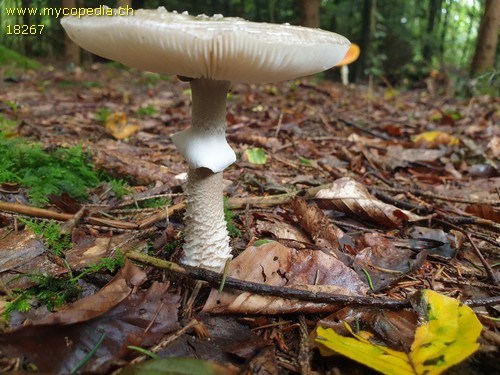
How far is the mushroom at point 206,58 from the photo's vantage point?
115 centimetres

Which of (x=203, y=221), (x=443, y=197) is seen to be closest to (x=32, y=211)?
(x=203, y=221)

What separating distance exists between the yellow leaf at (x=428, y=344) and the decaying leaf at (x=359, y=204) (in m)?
0.96

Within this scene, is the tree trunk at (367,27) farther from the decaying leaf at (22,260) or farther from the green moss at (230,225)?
the decaying leaf at (22,260)

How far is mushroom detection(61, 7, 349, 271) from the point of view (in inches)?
45.4

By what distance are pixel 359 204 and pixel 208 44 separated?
5.00ft

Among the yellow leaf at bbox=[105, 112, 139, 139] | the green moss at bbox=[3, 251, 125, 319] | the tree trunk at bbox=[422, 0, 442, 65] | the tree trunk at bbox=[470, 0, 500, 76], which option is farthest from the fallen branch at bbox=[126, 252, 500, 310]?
the tree trunk at bbox=[422, 0, 442, 65]

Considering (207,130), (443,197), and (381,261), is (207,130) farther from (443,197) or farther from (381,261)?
(443,197)

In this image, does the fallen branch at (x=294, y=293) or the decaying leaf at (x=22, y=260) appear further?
the decaying leaf at (x=22, y=260)

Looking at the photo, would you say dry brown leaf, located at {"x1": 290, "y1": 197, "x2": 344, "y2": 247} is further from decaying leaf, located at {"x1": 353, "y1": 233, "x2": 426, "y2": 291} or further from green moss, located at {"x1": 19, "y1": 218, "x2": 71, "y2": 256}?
green moss, located at {"x1": 19, "y1": 218, "x2": 71, "y2": 256}

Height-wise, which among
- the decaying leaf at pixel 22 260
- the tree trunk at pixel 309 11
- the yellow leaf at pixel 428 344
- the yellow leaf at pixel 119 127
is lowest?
the decaying leaf at pixel 22 260

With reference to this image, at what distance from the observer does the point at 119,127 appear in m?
4.10

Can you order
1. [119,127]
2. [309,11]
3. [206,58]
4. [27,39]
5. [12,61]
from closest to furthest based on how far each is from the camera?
[206,58]
[119,127]
[12,61]
[309,11]
[27,39]

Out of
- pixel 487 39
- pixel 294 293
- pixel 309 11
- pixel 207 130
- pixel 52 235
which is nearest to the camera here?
pixel 294 293

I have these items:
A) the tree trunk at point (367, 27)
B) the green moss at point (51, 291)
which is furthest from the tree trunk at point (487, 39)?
the green moss at point (51, 291)
